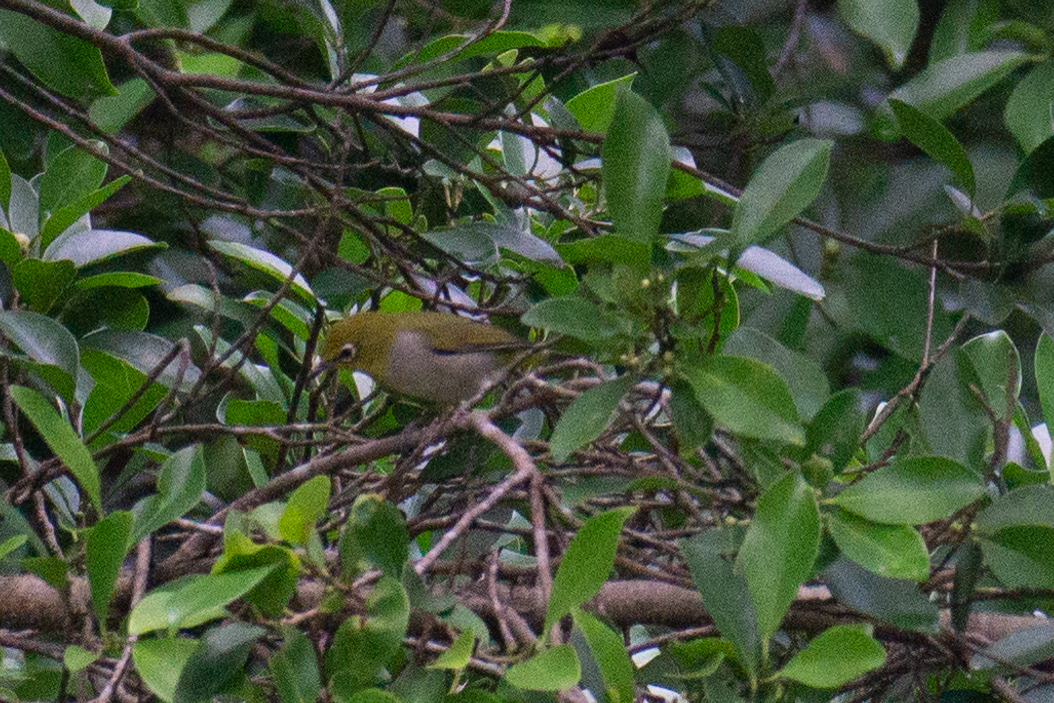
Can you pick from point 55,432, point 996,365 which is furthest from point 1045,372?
point 55,432

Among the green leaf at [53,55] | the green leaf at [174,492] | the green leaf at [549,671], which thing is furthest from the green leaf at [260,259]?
the green leaf at [549,671]

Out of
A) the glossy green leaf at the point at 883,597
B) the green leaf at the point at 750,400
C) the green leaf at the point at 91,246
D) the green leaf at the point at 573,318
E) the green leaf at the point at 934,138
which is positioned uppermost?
the green leaf at the point at 934,138

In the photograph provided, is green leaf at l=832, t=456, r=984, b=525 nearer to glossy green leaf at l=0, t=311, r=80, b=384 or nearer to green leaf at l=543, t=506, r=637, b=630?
green leaf at l=543, t=506, r=637, b=630

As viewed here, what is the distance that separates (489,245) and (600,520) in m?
0.98

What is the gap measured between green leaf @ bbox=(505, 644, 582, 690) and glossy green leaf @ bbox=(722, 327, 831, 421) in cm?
71

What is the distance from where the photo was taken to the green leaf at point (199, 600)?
4.52ft

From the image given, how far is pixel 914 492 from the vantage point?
1.59 metres

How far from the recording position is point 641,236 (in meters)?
1.67

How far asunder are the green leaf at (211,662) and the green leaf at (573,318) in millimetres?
530

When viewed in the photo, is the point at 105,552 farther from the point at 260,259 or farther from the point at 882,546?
the point at 260,259

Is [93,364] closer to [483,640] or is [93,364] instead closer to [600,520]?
[483,640]

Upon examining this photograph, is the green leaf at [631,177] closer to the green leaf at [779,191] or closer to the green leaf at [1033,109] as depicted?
the green leaf at [779,191]

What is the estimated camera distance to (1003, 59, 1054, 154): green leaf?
7.46ft

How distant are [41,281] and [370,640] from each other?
4.98ft
